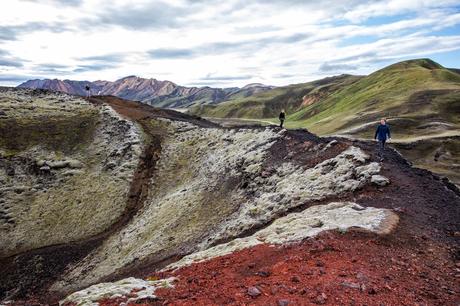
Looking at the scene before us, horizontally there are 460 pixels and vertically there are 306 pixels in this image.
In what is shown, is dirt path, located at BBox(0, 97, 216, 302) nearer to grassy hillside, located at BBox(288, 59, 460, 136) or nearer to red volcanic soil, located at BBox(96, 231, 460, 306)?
red volcanic soil, located at BBox(96, 231, 460, 306)

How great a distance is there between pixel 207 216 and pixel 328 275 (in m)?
21.2

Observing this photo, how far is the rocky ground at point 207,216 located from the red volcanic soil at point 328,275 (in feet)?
0.29

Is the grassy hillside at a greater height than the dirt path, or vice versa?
the grassy hillside

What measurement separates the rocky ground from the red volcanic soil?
9 cm

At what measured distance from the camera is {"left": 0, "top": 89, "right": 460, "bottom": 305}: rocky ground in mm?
16281

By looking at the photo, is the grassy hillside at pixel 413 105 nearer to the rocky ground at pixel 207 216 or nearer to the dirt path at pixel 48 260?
the rocky ground at pixel 207 216

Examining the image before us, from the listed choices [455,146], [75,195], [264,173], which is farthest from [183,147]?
[455,146]

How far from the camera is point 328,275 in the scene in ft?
51.2

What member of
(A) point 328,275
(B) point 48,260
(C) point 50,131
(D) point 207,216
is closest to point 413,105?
(D) point 207,216

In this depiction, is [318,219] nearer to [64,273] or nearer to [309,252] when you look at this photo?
[309,252]

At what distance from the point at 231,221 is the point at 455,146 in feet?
211

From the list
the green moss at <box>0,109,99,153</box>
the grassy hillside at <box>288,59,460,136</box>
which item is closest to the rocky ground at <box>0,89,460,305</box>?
the green moss at <box>0,109,99,153</box>

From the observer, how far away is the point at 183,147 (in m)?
55.8

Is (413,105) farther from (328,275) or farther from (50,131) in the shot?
(328,275)
